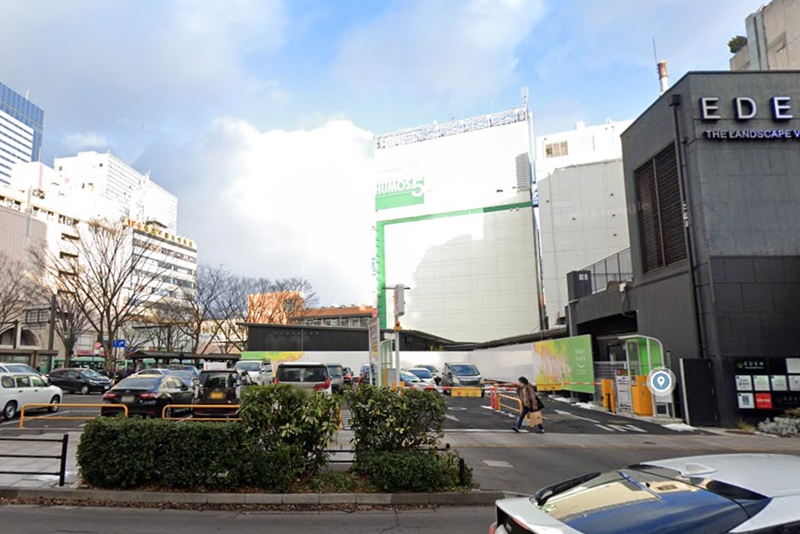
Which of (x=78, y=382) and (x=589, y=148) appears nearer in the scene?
(x=78, y=382)

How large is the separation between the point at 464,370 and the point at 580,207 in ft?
110

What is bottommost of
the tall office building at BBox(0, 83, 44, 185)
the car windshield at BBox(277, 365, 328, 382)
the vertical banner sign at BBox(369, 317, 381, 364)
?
the car windshield at BBox(277, 365, 328, 382)

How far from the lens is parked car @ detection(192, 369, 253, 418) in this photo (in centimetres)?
1603

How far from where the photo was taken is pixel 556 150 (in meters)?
61.5

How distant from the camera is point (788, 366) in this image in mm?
16125

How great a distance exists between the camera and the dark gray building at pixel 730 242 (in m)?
16.2

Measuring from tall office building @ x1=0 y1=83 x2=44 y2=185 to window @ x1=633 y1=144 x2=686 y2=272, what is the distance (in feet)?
548

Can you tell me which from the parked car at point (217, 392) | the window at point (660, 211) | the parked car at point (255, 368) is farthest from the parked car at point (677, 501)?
the parked car at point (255, 368)

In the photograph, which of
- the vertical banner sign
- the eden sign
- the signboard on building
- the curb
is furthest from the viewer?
the eden sign

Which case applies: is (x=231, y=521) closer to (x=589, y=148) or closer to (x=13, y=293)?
(x=13, y=293)

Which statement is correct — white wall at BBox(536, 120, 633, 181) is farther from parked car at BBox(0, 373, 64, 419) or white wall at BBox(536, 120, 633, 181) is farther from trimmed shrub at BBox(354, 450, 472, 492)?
trimmed shrub at BBox(354, 450, 472, 492)

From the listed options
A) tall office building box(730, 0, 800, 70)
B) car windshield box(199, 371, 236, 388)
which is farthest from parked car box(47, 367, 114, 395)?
tall office building box(730, 0, 800, 70)

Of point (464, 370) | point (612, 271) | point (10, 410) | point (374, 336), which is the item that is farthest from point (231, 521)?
point (464, 370)

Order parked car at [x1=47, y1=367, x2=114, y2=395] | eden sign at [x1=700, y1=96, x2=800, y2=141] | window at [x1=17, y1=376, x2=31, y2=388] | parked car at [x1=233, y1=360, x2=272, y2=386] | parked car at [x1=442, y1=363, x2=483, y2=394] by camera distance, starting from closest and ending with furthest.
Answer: eden sign at [x1=700, y1=96, x2=800, y2=141] < window at [x1=17, y1=376, x2=31, y2=388] < parked car at [x1=233, y1=360, x2=272, y2=386] < parked car at [x1=442, y1=363, x2=483, y2=394] < parked car at [x1=47, y1=367, x2=114, y2=395]
